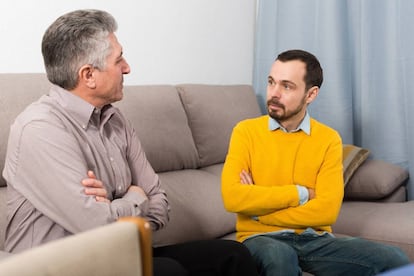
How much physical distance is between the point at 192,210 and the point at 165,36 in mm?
926

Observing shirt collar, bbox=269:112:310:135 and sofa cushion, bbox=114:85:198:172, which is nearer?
shirt collar, bbox=269:112:310:135

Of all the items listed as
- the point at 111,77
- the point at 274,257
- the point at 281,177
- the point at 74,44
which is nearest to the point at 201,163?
the point at 281,177

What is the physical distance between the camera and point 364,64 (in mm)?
3295

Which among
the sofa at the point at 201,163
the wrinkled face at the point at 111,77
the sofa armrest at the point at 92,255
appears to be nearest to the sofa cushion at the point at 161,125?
the sofa at the point at 201,163

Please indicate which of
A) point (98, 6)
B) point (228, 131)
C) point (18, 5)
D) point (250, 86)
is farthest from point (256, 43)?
point (18, 5)

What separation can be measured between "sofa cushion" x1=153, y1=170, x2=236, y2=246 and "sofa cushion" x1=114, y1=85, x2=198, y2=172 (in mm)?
66

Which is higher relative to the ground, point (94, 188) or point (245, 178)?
point (94, 188)

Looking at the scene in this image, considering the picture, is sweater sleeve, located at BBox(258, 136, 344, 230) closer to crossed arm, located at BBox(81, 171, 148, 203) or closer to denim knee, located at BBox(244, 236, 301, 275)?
denim knee, located at BBox(244, 236, 301, 275)

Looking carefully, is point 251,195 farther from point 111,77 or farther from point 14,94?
point 14,94

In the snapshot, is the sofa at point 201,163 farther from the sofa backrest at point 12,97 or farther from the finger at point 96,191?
the finger at point 96,191

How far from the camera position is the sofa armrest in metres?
0.86

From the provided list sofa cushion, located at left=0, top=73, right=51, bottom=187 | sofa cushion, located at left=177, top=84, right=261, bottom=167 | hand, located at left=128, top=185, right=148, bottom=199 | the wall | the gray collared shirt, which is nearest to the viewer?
the gray collared shirt

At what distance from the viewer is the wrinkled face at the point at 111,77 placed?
1847 mm

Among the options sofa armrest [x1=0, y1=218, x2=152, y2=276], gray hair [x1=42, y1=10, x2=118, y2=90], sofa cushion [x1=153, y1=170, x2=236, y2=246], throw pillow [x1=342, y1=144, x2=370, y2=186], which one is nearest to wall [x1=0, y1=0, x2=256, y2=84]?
sofa cushion [x1=153, y1=170, x2=236, y2=246]
